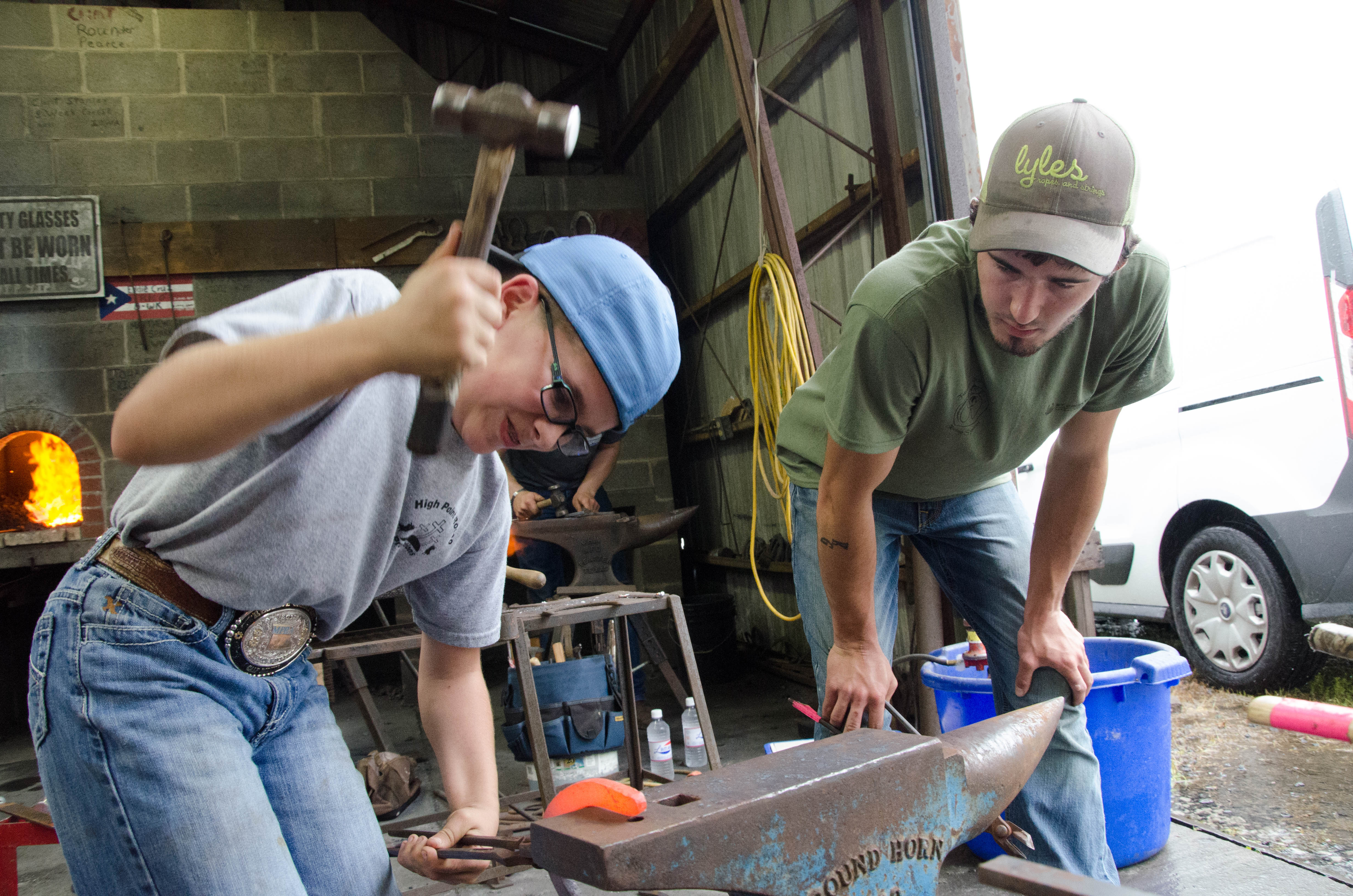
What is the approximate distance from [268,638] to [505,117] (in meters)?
0.85

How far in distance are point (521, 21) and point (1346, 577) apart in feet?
26.5

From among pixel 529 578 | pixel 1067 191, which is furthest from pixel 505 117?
pixel 529 578

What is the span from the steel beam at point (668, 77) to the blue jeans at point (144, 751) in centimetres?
488

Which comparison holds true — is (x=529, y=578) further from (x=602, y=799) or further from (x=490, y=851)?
(x=602, y=799)

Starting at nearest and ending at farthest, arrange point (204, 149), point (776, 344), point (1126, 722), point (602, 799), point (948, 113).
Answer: point (602, 799) < point (1126, 722) < point (948, 113) < point (776, 344) < point (204, 149)

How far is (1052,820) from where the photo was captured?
1962 mm

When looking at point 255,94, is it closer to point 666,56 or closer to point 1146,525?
point 666,56

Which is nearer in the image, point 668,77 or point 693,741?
point 693,741

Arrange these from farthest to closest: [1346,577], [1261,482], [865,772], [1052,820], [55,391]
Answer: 1. [55,391]
2. [1261,482]
3. [1346,577]
4. [1052,820]
5. [865,772]

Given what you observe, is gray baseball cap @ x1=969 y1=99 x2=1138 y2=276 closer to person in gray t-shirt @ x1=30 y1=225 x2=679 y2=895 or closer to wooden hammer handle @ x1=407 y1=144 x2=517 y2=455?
person in gray t-shirt @ x1=30 y1=225 x2=679 y2=895

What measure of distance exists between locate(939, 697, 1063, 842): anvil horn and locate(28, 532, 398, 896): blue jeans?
960mm

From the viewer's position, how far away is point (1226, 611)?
152 inches

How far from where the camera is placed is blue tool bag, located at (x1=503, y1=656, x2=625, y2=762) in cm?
378

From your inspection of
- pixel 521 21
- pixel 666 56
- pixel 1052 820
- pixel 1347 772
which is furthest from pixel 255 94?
pixel 1347 772
